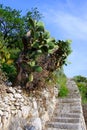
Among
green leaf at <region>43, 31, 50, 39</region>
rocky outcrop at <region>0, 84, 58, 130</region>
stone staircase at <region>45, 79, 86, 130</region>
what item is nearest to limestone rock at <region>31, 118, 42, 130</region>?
rocky outcrop at <region>0, 84, 58, 130</region>

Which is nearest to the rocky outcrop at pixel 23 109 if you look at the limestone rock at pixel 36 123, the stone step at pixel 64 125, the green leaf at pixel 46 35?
the limestone rock at pixel 36 123

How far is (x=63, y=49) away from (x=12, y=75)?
112 inches

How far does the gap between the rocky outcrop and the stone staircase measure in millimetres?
269

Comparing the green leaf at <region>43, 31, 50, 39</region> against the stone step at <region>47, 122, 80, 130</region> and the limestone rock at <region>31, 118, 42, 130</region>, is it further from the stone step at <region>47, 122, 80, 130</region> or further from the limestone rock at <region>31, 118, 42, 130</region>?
the stone step at <region>47, 122, 80, 130</region>

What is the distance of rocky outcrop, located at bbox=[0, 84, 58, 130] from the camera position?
8953mm

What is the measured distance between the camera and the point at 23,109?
386 inches

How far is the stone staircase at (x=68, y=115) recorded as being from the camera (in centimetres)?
1089

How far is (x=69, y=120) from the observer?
1128cm

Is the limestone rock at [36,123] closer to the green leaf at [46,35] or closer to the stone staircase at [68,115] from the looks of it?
the stone staircase at [68,115]

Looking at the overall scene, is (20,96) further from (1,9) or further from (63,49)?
(1,9)

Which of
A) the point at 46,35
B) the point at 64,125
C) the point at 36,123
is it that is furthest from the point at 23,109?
the point at 46,35

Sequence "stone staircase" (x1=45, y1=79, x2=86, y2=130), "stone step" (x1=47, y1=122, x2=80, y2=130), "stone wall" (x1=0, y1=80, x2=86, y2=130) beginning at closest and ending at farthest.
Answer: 1. "stone wall" (x1=0, y1=80, x2=86, y2=130)
2. "stone step" (x1=47, y1=122, x2=80, y2=130)
3. "stone staircase" (x1=45, y1=79, x2=86, y2=130)

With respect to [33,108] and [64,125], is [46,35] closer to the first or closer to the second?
[33,108]

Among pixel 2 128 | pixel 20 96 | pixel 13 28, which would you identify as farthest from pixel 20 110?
pixel 13 28
